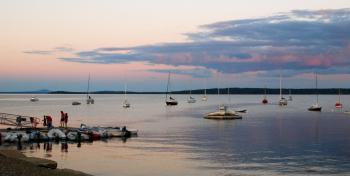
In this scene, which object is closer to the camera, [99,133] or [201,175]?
[201,175]

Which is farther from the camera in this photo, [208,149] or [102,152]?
[208,149]

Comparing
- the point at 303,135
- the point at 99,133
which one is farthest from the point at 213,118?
the point at 99,133

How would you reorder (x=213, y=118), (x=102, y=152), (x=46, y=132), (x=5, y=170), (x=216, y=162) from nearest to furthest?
(x=5, y=170) → (x=216, y=162) → (x=102, y=152) → (x=46, y=132) → (x=213, y=118)

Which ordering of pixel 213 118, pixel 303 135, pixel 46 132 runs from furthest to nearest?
pixel 213 118 < pixel 303 135 < pixel 46 132

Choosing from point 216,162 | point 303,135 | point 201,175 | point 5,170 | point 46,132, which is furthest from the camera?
point 303,135

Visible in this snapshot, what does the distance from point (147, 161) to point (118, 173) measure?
6.90 meters

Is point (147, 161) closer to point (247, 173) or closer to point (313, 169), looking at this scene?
point (247, 173)

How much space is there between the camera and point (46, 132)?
61.8 meters

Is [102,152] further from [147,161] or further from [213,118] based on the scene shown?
[213,118]

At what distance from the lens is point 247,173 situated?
37938mm

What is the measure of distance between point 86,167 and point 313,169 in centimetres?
1833

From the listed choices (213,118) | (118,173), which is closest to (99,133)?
(118,173)

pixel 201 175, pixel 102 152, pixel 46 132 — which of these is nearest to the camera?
pixel 201 175

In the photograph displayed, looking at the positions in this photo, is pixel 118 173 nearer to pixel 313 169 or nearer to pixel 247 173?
pixel 247 173
